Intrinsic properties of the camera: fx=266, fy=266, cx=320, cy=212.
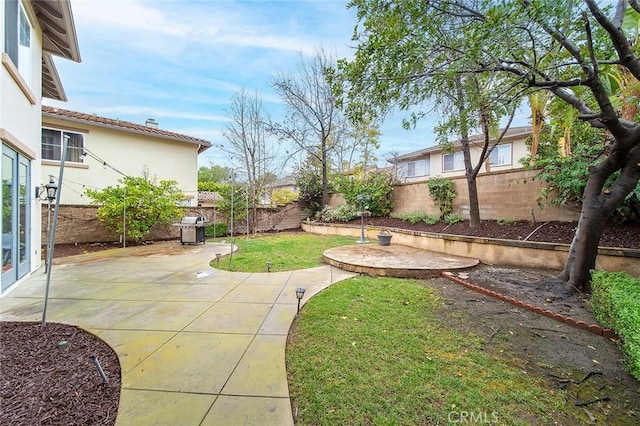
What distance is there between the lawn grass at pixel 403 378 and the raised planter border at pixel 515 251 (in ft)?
12.6

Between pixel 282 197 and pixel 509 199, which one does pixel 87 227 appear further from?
pixel 509 199

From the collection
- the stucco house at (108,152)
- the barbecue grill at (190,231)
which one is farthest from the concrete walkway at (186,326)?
the stucco house at (108,152)

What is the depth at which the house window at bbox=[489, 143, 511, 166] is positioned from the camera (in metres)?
15.1

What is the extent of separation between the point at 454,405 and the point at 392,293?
255cm

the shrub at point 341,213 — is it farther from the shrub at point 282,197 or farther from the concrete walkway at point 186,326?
the concrete walkway at point 186,326

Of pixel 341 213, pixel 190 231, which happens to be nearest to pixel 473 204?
pixel 341 213

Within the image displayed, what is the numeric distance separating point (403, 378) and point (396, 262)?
408 cm

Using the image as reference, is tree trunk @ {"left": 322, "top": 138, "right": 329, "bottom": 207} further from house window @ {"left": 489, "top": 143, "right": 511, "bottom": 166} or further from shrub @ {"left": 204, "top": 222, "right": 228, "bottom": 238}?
house window @ {"left": 489, "top": 143, "right": 511, "bottom": 166}

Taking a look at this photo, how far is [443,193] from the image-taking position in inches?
368

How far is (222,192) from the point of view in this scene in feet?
47.0

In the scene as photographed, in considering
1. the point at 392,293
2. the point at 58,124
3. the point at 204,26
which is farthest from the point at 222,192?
the point at 392,293

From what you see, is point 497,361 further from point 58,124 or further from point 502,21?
point 58,124
